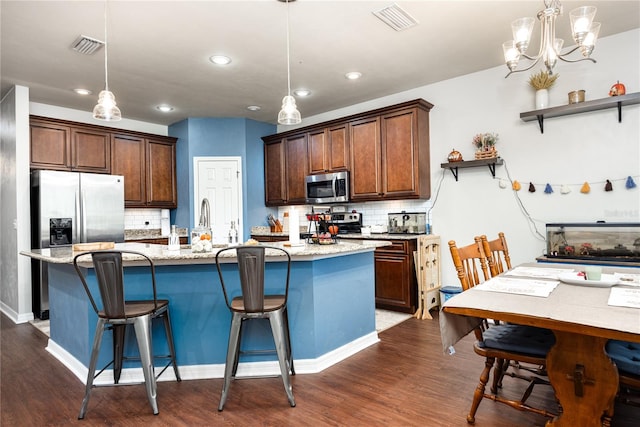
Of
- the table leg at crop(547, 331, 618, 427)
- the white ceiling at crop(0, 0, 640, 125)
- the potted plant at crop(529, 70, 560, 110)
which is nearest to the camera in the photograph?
the table leg at crop(547, 331, 618, 427)

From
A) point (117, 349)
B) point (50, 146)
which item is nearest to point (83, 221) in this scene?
point (50, 146)

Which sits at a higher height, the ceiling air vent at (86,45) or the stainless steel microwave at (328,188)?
the ceiling air vent at (86,45)

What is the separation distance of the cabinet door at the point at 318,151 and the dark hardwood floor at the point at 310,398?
3013 mm

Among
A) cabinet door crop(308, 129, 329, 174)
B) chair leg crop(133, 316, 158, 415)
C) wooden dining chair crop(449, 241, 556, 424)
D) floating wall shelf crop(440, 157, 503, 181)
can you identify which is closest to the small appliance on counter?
floating wall shelf crop(440, 157, 503, 181)

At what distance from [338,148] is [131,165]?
10.3 ft

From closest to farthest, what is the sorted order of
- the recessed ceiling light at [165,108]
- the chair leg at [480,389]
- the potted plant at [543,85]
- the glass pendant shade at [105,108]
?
the chair leg at [480,389]
the glass pendant shade at [105,108]
the potted plant at [543,85]
the recessed ceiling light at [165,108]

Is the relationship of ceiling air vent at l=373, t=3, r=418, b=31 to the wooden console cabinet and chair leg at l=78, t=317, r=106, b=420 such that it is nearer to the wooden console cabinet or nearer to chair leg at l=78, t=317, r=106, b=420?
chair leg at l=78, t=317, r=106, b=420

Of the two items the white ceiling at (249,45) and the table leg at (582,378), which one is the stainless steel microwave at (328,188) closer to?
the white ceiling at (249,45)

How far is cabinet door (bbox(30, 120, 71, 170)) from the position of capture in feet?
14.8

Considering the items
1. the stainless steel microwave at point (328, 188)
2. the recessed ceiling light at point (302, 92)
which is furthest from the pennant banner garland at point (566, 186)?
the recessed ceiling light at point (302, 92)

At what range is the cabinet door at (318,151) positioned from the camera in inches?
209

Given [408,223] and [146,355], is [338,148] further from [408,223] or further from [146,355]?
[146,355]

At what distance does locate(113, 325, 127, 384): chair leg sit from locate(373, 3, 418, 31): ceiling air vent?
310 centimetres

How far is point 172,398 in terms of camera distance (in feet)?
7.72
